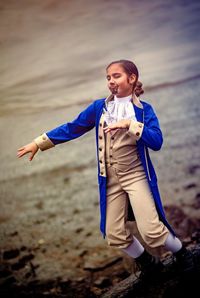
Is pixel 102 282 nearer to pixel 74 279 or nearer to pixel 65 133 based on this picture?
pixel 74 279

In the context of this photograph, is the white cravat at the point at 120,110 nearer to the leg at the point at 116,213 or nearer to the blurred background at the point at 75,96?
the leg at the point at 116,213

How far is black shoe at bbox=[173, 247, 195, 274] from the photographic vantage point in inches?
73.4

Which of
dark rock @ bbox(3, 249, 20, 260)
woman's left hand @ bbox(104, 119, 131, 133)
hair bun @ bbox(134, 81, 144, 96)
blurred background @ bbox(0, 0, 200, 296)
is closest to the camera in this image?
woman's left hand @ bbox(104, 119, 131, 133)

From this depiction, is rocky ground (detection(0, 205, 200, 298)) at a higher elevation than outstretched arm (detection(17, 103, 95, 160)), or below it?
below

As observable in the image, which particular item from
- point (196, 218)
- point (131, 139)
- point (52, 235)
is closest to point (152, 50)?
point (196, 218)

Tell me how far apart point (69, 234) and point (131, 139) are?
2.02 meters

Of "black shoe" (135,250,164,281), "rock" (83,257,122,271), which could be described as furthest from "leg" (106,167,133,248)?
"rock" (83,257,122,271)

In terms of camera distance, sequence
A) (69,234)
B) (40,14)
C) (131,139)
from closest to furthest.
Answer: (131,139), (69,234), (40,14)

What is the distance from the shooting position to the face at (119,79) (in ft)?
5.70

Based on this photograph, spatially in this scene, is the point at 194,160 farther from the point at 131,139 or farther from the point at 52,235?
the point at 131,139

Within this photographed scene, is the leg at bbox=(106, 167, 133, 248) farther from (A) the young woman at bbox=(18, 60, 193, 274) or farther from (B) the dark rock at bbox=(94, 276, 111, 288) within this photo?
(B) the dark rock at bbox=(94, 276, 111, 288)

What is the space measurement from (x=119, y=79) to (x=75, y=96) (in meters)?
2.78

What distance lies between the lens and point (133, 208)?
1762 millimetres

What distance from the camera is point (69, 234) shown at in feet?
11.5
